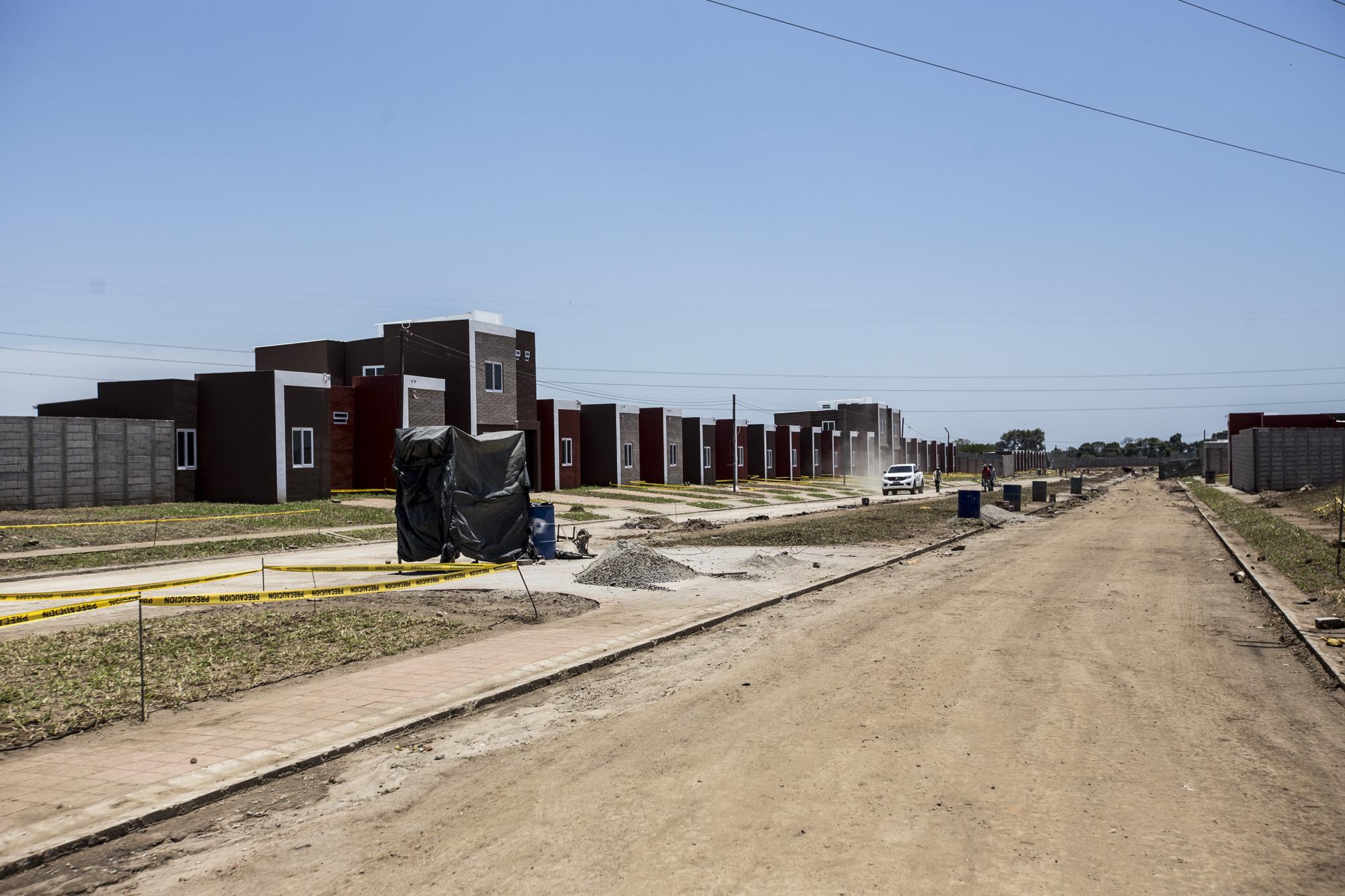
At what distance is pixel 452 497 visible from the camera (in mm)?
17984

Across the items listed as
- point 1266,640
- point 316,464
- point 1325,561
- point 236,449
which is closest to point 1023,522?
point 1325,561

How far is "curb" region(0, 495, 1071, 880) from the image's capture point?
204 inches

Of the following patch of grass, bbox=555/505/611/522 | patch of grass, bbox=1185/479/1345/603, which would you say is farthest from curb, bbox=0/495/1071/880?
patch of grass, bbox=555/505/611/522

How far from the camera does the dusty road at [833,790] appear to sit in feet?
15.3

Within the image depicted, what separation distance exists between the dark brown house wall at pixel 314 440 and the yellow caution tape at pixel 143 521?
4.46 m

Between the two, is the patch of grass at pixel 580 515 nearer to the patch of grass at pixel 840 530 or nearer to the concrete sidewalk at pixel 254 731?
the patch of grass at pixel 840 530

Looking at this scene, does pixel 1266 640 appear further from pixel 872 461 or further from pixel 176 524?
pixel 872 461

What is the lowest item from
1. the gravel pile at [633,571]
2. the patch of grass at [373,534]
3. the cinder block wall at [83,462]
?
the patch of grass at [373,534]

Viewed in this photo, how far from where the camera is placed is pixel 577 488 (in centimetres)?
5194

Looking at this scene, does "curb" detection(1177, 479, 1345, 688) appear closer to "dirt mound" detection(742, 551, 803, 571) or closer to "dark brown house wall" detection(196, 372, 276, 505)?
"dirt mound" detection(742, 551, 803, 571)

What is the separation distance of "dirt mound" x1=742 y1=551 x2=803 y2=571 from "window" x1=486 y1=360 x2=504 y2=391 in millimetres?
28854

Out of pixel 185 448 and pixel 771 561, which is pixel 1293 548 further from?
pixel 185 448

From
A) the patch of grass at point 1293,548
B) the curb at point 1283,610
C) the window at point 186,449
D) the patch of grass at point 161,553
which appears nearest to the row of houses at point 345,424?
the window at point 186,449

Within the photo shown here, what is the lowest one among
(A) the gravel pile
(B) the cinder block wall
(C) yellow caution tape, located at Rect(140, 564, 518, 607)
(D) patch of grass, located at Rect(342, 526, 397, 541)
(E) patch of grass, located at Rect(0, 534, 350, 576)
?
(D) patch of grass, located at Rect(342, 526, 397, 541)
